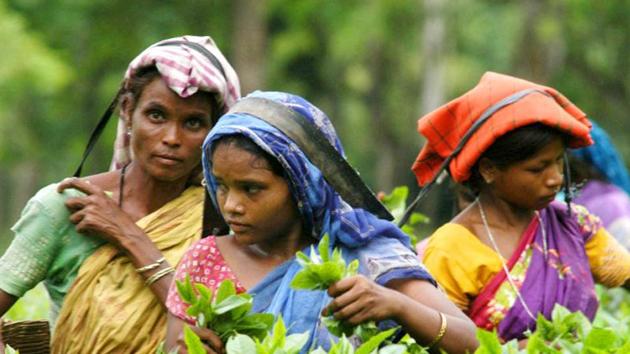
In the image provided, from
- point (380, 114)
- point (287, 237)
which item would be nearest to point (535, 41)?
point (380, 114)

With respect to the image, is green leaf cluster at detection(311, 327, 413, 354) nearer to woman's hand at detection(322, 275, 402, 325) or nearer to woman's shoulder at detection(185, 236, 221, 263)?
woman's hand at detection(322, 275, 402, 325)

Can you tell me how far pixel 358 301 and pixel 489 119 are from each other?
1.67m

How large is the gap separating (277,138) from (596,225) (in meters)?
1.93

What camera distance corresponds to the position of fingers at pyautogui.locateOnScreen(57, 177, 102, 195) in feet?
15.8

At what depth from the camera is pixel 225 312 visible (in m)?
3.69

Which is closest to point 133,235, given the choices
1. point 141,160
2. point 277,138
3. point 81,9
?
point 141,160

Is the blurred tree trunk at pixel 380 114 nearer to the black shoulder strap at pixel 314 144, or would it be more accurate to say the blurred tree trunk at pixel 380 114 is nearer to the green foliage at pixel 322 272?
the black shoulder strap at pixel 314 144

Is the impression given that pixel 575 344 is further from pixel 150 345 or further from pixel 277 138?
pixel 150 345

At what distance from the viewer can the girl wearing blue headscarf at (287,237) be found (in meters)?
3.98

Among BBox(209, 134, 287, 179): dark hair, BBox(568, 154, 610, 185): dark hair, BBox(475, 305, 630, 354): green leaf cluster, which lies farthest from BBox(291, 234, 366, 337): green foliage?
BBox(568, 154, 610, 185): dark hair

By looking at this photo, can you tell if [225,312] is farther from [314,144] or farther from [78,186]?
[78,186]

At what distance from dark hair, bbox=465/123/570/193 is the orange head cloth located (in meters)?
0.03

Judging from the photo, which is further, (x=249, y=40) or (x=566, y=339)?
(x=249, y=40)

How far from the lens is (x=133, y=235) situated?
4789 millimetres
